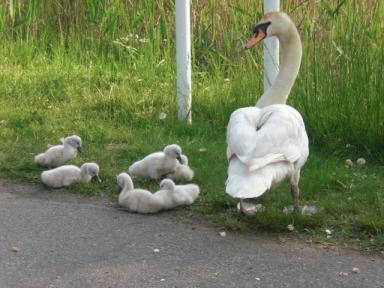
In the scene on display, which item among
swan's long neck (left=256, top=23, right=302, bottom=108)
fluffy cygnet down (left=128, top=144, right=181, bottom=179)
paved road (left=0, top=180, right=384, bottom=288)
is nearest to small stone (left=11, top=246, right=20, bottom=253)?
paved road (left=0, top=180, right=384, bottom=288)

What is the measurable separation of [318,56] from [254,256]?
2931mm

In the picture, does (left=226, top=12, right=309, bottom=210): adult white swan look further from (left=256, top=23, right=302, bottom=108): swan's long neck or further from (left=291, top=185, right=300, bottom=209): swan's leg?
(left=256, top=23, right=302, bottom=108): swan's long neck

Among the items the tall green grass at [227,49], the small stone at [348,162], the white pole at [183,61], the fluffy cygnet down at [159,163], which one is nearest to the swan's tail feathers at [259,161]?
the fluffy cygnet down at [159,163]

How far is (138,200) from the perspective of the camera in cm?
599

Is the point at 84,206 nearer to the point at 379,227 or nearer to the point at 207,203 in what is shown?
the point at 207,203

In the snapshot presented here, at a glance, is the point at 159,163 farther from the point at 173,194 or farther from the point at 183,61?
the point at 183,61

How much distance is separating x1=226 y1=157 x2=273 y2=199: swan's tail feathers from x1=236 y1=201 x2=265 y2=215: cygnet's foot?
1.58 feet

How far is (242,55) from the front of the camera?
370 inches

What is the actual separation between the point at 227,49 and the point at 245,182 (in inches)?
184

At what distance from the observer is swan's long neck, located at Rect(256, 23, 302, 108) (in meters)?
6.42

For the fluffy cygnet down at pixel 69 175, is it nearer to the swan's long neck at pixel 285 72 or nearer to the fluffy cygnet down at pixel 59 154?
the fluffy cygnet down at pixel 59 154

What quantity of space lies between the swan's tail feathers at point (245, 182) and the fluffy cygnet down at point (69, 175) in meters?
1.48

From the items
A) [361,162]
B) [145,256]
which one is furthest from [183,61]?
[145,256]

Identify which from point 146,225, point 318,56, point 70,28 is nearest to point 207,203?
point 146,225
